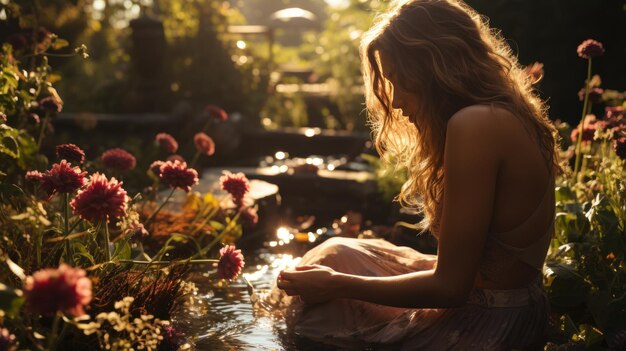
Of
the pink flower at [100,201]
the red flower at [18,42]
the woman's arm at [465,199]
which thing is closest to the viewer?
the pink flower at [100,201]

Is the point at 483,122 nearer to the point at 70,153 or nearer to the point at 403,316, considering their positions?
the point at 403,316

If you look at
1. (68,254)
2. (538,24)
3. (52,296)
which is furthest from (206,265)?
(538,24)

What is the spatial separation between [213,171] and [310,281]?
15.8ft

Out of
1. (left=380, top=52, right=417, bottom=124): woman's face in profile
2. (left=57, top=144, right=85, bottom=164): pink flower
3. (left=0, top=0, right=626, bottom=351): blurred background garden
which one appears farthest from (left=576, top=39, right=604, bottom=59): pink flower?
(left=57, top=144, right=85, bottom=164): pink flower

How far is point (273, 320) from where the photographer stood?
3.78 metres

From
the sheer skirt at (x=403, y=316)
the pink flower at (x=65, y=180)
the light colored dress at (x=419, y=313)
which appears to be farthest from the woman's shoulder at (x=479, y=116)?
the pink flower at (x=65, y=180)

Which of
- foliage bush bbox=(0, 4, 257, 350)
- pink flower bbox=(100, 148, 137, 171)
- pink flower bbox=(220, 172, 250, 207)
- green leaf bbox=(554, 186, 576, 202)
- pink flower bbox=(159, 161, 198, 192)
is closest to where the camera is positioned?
foliage bush bbox=(0, 4, 257, 350)

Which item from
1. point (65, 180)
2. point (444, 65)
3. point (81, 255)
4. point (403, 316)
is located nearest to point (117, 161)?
point (81, 255)

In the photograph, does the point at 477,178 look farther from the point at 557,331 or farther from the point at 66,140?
the point at 66,140

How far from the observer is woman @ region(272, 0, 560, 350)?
2795 millimetres

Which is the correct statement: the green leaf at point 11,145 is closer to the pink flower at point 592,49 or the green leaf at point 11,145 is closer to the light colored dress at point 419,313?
the light colored dress at point 419,313

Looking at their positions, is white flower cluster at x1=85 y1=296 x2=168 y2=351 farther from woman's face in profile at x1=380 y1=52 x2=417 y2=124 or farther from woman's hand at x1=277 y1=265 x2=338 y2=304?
woman's face in profile at x1=380 y1=52 x2=417 y2=124

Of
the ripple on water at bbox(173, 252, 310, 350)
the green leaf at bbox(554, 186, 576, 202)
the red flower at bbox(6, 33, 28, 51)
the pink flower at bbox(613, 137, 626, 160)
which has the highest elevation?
the red flower at bbox(6, 33, 28, 51)

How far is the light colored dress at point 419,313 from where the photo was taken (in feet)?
10.1
